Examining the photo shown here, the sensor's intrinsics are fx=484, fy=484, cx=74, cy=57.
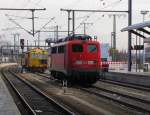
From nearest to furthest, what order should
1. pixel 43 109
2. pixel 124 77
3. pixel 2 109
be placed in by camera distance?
pixel 2 109 → pixel 43 109 → pixel 124 77

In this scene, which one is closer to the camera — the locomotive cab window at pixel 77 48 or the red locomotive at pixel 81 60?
the red locomotive at pixel 81 60

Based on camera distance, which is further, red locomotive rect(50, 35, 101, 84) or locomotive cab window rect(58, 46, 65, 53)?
locomotive cab window rect(58, 46, 65, 53)

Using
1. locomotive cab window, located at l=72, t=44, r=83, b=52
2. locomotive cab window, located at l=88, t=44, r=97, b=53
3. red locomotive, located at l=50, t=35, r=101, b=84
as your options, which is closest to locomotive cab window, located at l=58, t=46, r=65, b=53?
red locomotive, located at l=50, t=35, r=101, b=84

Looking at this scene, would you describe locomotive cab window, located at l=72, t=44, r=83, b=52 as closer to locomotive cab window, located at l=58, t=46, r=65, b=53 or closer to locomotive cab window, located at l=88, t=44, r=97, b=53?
locomotive cab window, located at l=88, t=44, r=97, b=53

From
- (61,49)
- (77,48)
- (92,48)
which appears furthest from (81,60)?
(61,49)

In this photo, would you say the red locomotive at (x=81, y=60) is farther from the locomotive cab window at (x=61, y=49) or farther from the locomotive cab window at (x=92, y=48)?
the locomotive cab window at (x=61, y=49)

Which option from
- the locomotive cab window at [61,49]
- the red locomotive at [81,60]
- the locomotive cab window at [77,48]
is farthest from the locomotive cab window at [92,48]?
the locomotive cab window at [61,49]

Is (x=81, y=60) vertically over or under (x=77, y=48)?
under

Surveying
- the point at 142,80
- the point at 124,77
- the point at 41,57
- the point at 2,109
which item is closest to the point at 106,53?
the point at 41,57

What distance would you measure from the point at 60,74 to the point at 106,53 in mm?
25770

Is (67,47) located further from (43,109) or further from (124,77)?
(43,109)

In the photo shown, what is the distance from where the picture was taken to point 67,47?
100ft

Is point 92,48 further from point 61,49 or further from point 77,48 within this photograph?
point 61,49

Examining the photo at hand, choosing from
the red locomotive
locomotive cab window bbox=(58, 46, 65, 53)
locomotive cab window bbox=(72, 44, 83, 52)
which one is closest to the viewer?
the red locomotive
